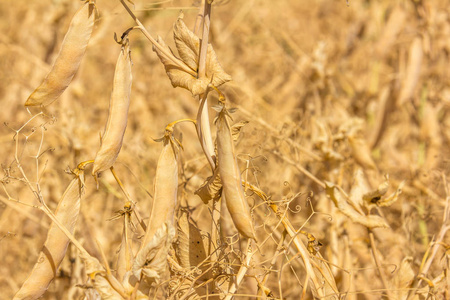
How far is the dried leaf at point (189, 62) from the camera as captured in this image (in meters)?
0.65

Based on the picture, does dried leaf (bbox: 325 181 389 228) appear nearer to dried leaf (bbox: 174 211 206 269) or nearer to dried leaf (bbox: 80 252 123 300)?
dried leaf (bbox: 174 211 206 269)

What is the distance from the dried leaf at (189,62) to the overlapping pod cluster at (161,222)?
71 mm

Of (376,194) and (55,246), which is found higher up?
(55,246)

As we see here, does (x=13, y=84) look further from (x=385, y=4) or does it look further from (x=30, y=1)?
(x=385, y=4)

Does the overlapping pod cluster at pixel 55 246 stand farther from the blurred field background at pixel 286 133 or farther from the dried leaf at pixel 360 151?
the dried leaf at pixel 360 151

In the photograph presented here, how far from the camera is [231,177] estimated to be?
61cm

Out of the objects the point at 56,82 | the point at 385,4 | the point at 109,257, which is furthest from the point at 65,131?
the point at 385,4

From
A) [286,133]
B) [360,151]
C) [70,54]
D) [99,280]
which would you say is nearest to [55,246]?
[99,280]

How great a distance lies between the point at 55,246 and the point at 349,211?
19.9 inches

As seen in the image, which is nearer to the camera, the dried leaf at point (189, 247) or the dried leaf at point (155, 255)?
the dried leaf at point (155, 255)

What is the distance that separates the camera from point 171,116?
1.88 meters

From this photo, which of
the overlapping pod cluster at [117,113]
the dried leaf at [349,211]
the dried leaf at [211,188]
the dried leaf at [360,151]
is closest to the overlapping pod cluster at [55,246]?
the overlapping pod cluster at [117,113]

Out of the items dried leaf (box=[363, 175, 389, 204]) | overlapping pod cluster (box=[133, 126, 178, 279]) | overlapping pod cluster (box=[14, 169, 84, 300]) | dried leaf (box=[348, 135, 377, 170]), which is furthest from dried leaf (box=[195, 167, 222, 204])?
dried leaf (box=[348, 135, 377, 170])

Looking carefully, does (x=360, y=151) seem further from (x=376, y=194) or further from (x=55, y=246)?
(x=55, y=246)
